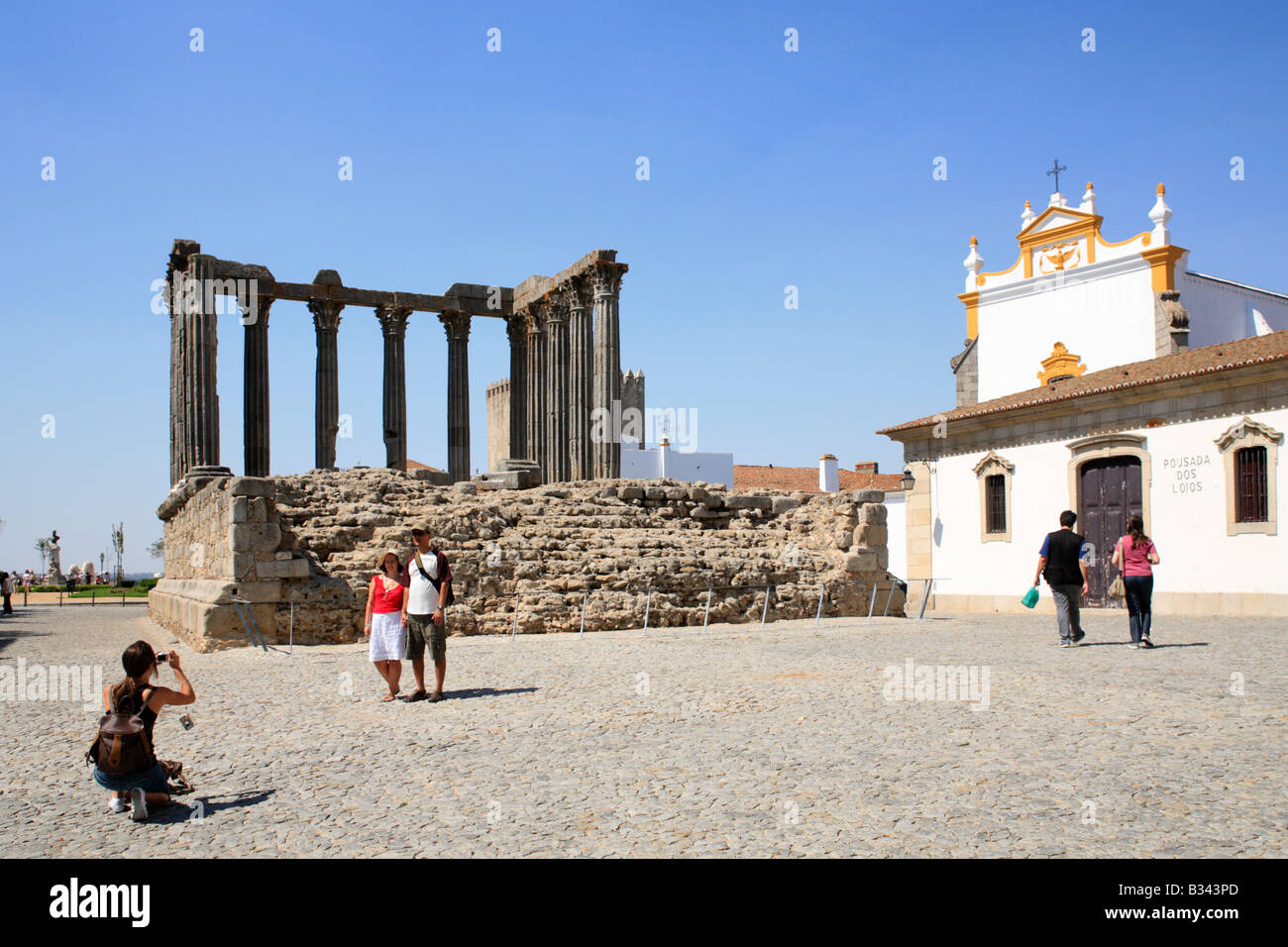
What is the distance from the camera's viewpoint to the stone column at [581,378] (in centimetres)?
2350

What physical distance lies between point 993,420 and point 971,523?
245cm

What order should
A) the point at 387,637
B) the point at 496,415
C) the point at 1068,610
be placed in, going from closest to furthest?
the point at 387,637
the point at 1068,610
the point at 496,415

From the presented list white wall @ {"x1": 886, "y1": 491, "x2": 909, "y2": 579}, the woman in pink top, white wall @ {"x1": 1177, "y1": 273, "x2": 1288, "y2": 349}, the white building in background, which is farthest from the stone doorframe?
the white building in background

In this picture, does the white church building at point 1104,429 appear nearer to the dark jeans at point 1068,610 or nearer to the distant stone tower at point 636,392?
the dark jeans at point 1068,610

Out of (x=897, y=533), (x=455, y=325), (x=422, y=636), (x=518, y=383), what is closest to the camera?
(x=422, y=636)

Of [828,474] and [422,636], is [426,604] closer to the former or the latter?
[422,636]

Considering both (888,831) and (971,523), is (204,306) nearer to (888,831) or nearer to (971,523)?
(971,523)

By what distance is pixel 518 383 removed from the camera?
92.0 ft

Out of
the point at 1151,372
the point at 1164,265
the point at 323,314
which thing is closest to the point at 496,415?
the point at 323,314

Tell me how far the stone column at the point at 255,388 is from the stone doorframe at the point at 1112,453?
1795 cm

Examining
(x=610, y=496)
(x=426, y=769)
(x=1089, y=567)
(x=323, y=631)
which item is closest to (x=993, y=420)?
(x=1089, y=567)

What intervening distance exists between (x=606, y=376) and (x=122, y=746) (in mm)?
18801

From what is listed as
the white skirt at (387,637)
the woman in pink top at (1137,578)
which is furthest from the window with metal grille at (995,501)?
the white skirt at (387,637)
